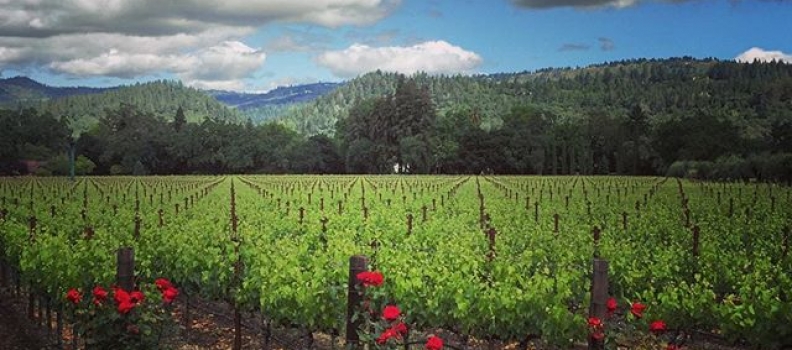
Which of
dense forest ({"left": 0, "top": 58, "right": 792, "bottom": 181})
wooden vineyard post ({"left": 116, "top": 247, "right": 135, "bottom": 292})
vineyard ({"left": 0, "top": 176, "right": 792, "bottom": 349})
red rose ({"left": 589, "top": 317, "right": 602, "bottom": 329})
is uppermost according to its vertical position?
dense forest ({"left": 0, "top": 58, "right": 792, "bottom": 181})

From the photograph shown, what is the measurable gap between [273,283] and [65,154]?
7676 centimetres

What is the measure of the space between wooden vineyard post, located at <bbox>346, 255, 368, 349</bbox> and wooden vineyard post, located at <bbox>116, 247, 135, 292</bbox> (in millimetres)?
2307

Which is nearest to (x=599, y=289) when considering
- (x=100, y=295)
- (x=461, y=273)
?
(x=100, y=295)

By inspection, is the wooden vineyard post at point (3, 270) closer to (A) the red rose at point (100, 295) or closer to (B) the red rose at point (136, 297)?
(A) the red rose at point (100, 295)

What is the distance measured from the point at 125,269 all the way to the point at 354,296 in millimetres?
2420

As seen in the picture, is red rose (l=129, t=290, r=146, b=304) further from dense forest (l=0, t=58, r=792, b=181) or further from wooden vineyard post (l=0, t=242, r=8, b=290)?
dense forest (l=0, t=58, r=792, b=181)

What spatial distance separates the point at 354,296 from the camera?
22.2 ft

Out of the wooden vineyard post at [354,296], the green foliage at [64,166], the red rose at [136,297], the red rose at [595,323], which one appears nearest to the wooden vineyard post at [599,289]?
the red rose at [595,323]

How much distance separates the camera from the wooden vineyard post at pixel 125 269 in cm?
764

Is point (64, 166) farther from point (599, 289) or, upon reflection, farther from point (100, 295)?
point (599, 289)

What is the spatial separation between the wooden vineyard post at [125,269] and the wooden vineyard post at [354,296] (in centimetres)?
231

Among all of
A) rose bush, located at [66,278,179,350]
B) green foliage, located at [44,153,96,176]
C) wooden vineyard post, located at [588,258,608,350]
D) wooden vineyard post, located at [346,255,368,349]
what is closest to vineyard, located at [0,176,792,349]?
wooden vineyard post, located at [346,255,368,349]

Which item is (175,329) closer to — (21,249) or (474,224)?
(21,249)

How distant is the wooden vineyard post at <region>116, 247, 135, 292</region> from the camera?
7.64 meters
